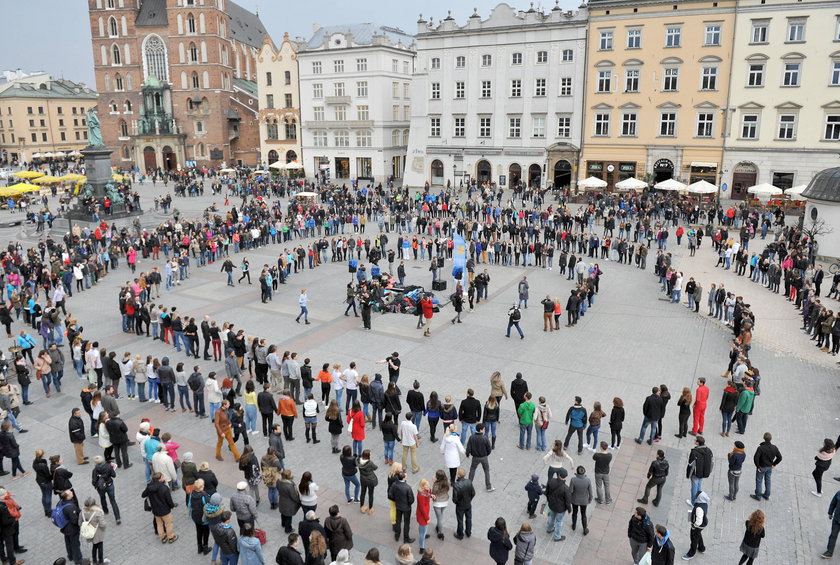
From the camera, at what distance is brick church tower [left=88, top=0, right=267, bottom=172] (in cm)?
7788

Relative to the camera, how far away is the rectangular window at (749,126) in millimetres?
45969

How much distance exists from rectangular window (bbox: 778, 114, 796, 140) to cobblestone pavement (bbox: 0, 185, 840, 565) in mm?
23186

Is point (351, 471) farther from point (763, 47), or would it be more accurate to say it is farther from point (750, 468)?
point (763, 47)

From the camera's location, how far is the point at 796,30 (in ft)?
143

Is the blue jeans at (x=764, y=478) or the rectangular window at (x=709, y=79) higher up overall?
the rectangular window at (x=709, y=79)

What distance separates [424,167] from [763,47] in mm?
29409

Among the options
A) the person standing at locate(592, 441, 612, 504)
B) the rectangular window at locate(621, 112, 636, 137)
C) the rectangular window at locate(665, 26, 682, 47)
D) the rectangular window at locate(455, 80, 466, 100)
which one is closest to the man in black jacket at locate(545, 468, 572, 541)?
the person standing at locate(592, 441, 612, 504)

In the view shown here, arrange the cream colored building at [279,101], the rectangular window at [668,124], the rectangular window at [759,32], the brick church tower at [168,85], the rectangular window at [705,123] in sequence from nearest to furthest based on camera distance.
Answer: the rectangular window at [759,32] < the rectangular window at [705,123] < the rectangular window at [668,124] < the cream colored building at [279,101] < the brick church tower at [168,85]

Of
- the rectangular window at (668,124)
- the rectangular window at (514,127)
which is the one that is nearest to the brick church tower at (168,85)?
the rectangular window at (514,127)

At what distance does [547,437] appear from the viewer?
13.8 m

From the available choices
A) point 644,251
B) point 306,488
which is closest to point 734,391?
point 306,488

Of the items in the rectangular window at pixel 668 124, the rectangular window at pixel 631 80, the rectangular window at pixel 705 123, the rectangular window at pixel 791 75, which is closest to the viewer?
the rectangular window at pixel 791 75

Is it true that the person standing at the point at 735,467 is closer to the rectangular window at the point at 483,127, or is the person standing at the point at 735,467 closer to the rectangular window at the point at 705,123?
the rectangular window at the point at 705,123

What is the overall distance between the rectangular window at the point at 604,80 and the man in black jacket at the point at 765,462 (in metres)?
44.3
